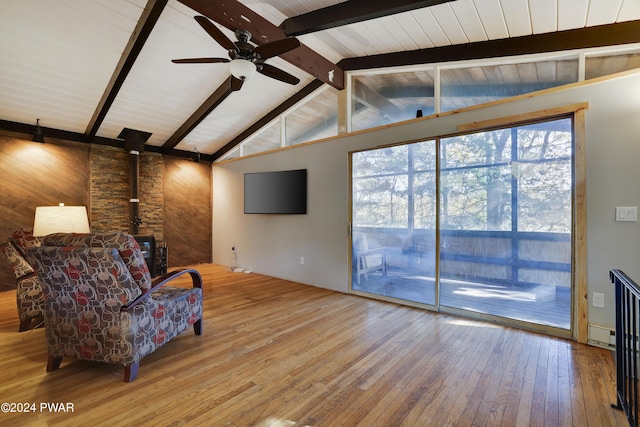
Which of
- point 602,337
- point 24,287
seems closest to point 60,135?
point 24,287

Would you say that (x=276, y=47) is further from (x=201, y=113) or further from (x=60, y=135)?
(x=60, y=135)

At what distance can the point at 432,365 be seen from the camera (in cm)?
223

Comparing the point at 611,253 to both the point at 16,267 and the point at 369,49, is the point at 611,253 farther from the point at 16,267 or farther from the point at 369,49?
the point at 16,267

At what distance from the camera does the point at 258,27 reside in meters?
3.17

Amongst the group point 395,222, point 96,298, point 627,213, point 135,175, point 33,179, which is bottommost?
point 96,298

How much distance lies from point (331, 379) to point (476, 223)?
90.9 inches

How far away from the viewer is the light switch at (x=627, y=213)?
7.88 feet

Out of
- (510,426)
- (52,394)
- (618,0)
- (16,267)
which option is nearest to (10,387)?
(52,394)

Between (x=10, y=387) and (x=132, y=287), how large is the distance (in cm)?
103

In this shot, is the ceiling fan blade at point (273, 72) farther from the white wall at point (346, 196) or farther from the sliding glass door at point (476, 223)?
the sliding glass door at point (476, 223)

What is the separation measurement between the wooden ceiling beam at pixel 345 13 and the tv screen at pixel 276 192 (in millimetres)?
2125

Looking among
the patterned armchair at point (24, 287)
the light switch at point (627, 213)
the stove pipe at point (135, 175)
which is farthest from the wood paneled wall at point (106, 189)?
the light switch at point (627, 213)

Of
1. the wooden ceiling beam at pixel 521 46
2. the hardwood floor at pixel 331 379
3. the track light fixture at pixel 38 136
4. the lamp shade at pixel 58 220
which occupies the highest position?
the wooden ceiling beam at pixel 521 46

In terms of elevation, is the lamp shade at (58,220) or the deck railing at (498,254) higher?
the lamp shade at (58,220)
